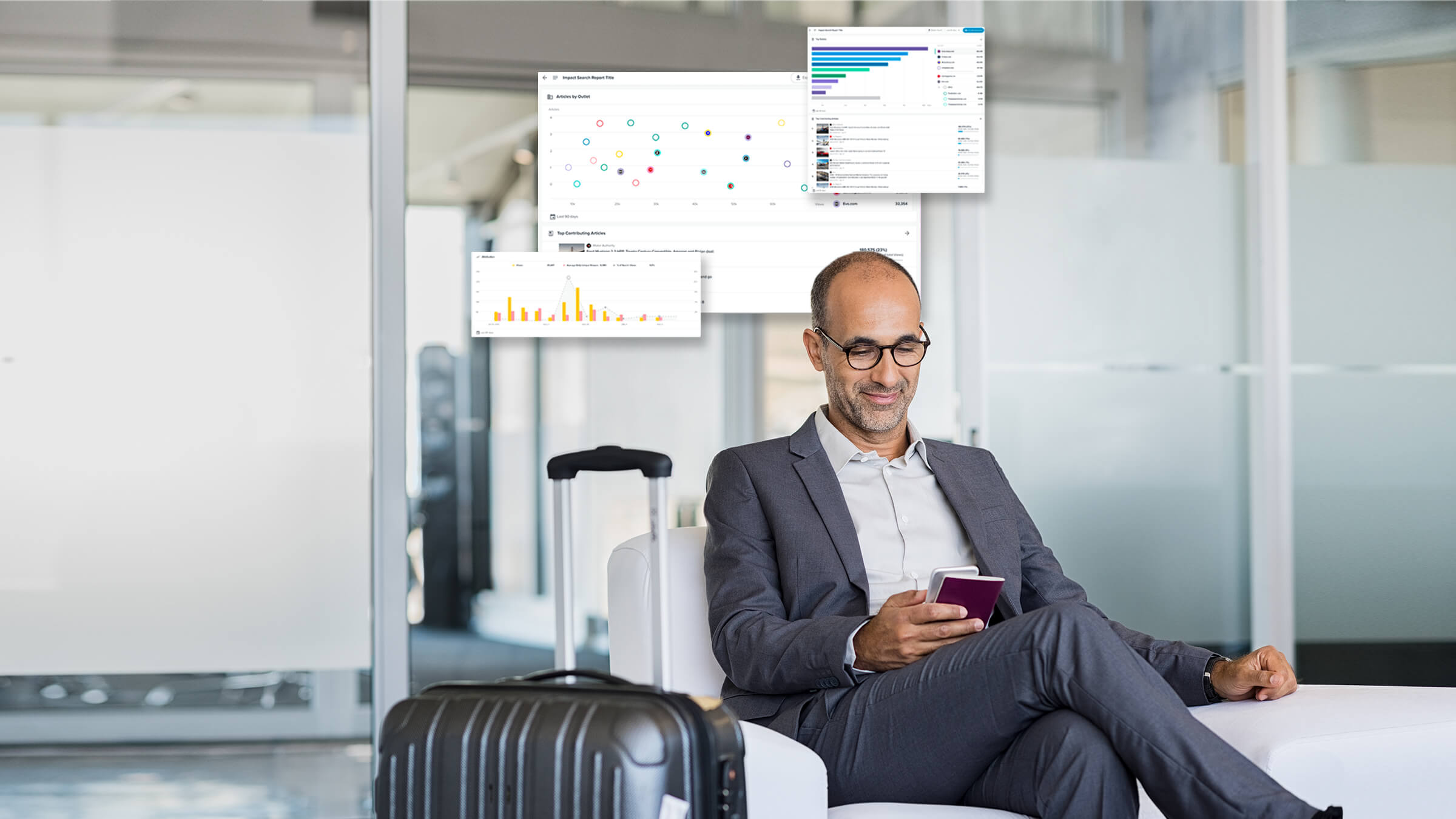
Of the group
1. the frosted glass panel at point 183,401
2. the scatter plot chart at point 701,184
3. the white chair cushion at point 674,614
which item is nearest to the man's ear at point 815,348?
the white chair cushion at point 674,614

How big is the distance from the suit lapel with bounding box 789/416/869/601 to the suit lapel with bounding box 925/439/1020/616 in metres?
0.20

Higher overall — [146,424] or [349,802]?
[146,424]

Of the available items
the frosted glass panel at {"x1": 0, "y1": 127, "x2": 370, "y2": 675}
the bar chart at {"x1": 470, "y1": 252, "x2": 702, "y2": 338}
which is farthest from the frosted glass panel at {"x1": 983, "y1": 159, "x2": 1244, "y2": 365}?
the frosted glass panel at {"x1": 0, "y1": 127, "x2": 370, "y2": 675}

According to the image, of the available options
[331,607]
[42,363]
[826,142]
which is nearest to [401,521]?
[331,607]

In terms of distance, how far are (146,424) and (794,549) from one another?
2066mm

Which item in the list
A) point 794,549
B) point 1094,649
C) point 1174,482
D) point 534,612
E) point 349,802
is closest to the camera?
point 1094,649

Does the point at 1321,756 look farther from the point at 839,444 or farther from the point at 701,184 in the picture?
the point at 701,184

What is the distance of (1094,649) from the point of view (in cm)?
174

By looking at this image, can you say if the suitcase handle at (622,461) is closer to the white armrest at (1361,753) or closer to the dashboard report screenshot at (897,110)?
the white armrest at (1361,753)

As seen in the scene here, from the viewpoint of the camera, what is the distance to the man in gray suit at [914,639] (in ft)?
5.64

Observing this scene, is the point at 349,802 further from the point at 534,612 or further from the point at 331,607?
the point at 534,612

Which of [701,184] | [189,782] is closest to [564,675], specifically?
[701,184]

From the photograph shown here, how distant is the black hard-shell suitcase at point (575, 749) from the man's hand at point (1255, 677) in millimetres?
859

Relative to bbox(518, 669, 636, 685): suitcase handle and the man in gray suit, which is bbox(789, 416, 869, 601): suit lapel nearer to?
the man in gray suit
